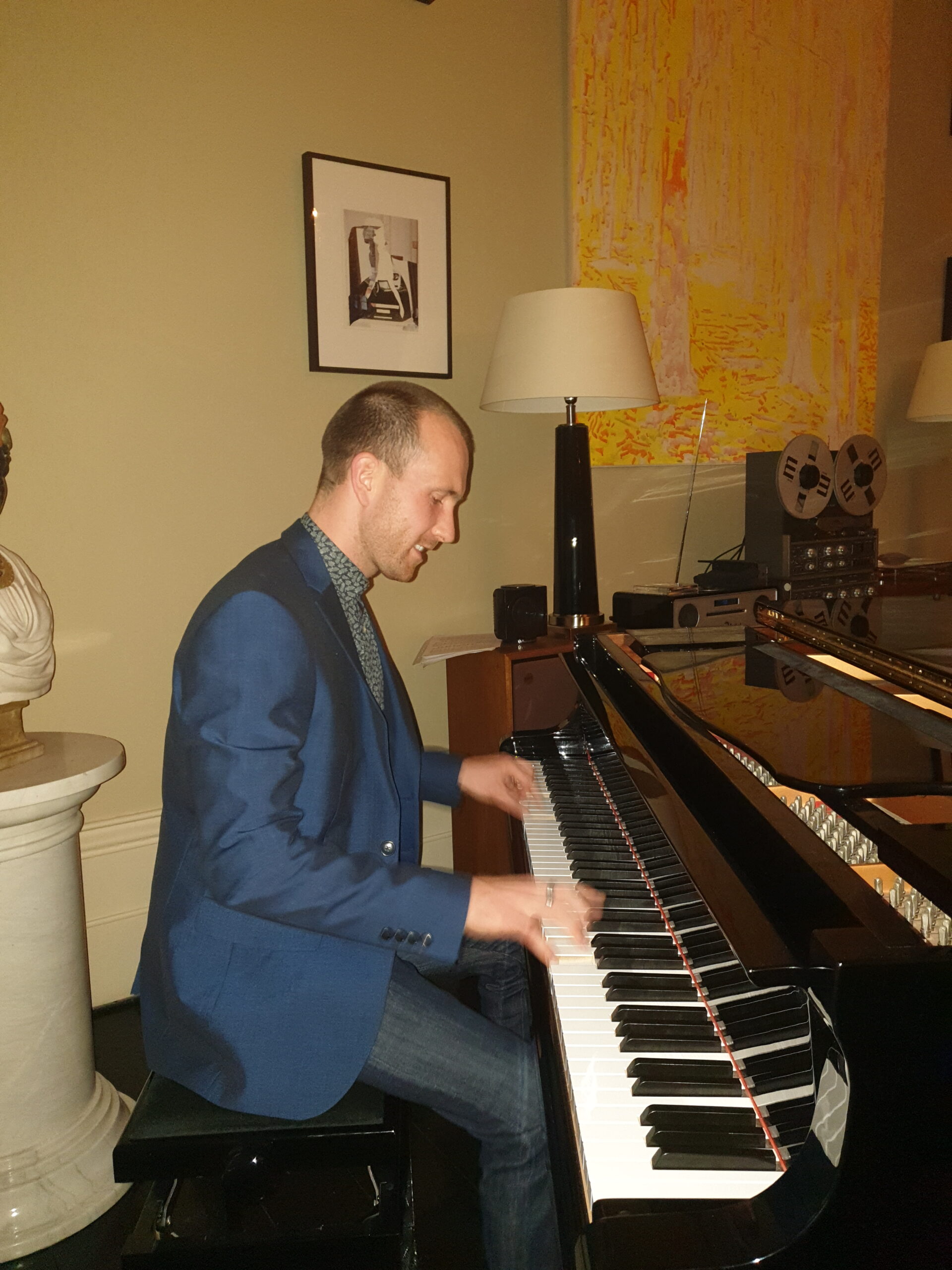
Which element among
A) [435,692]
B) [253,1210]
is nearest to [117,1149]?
[253,1210]

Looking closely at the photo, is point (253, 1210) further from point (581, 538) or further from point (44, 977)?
point (581, 538)

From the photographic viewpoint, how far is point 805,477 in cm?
276

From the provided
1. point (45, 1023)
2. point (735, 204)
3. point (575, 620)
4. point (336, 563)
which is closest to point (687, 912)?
point (336, 563)

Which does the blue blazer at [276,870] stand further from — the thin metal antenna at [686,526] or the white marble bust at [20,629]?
the thin metal antenna at [686,526]

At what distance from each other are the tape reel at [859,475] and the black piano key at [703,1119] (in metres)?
2.48

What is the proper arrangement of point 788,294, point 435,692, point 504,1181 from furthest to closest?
1. point 788,294
2. point 435,692
3. point 504,1181

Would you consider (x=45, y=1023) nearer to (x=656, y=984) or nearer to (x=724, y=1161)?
(x=656, y=984)

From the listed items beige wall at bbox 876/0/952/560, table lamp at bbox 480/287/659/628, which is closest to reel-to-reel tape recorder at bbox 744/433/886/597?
table lamp at bbox 480/287/659/628

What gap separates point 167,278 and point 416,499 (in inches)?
51.4

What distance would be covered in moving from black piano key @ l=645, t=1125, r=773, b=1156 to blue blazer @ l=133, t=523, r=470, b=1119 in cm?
37

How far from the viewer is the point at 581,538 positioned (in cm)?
248

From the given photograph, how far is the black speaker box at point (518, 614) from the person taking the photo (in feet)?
7.83

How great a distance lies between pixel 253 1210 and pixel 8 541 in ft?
5.27

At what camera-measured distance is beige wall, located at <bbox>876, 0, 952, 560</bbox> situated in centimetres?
358
